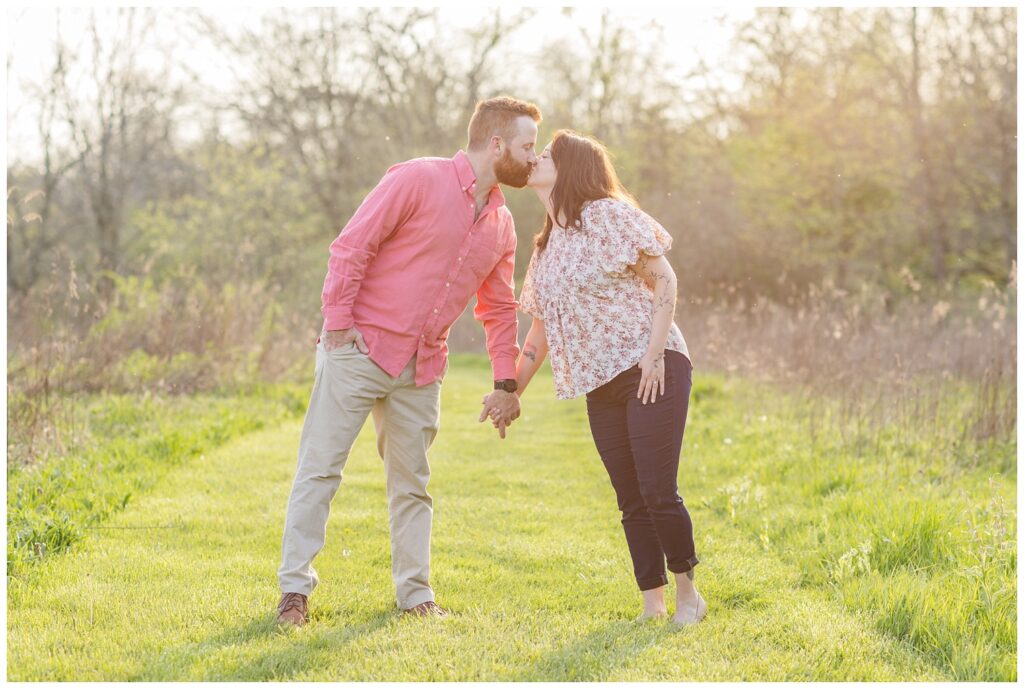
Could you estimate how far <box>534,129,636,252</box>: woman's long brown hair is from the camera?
12.9 ft

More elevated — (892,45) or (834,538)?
Answer: (892,45)

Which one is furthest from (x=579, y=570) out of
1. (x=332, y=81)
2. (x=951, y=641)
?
(x=332, y=81)

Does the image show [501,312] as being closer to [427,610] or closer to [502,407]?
[502,407]

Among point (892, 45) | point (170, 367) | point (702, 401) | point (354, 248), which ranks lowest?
point (702, 401)

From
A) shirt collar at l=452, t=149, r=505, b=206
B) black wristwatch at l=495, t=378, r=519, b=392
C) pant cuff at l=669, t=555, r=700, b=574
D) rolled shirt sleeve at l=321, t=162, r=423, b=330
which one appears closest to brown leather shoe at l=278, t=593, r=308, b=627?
rolled shirt sleeve at l=321, t=162, r=423, b=330

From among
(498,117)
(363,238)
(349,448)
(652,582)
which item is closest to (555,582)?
(652,582)

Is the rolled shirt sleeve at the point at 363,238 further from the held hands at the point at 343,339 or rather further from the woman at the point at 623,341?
the woman at the point at 623,341

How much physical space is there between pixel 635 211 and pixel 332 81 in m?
20.9

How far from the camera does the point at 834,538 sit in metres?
4.99

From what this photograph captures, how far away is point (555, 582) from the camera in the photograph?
4.52m

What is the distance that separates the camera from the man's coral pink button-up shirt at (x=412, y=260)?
12.6 ft

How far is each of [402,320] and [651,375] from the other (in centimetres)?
98

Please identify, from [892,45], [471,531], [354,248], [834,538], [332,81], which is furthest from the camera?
[332,81]

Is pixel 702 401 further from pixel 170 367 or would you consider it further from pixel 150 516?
pixel 150 516
